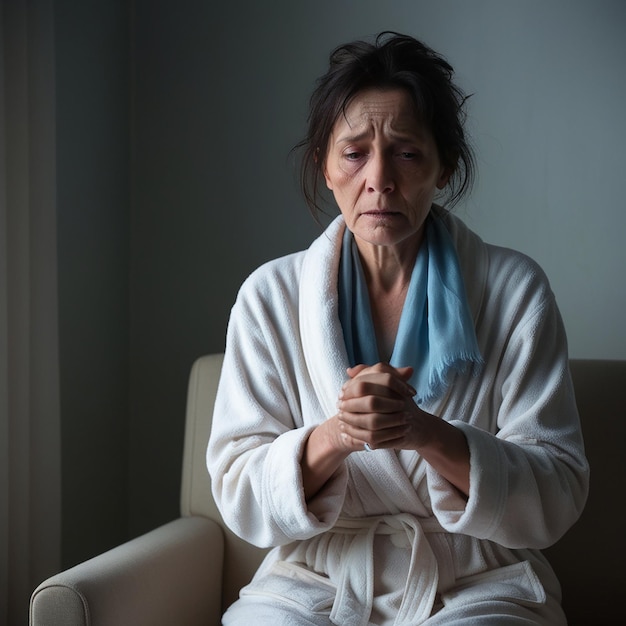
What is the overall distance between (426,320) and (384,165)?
0.27 m

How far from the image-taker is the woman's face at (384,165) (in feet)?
4.62

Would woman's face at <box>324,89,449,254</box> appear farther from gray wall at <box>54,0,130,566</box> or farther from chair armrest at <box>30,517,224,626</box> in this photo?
gray wall at <box>54,0,130,566</box>

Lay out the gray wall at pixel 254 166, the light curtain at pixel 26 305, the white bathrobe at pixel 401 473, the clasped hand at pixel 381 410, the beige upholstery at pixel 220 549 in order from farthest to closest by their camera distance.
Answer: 1. the gray wall at pixel 254 166
2. the light curtain at pixel 26 305
3. the beige upholstery at pixel 220 549
4. the white bathrobe at pixel 401 473
5. the clasped hand at pixel 381 410

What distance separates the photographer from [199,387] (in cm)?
186

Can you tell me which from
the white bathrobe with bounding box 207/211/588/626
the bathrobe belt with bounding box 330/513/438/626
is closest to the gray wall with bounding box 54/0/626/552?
the white bathrobe with bounding box 207/211/588/626

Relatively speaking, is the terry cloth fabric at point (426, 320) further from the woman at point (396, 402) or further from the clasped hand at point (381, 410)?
the clasped hand at point (381, 410)

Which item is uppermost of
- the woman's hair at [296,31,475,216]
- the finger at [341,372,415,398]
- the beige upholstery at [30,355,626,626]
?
the woman's hair at [296,31,475,216]

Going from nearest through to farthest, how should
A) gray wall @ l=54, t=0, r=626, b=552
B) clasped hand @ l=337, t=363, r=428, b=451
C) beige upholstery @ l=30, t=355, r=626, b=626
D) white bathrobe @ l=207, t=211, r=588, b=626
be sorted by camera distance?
clasped hand @ l=337, t=363, r=428, b=451, white bathrobe @ l=207, t=211, r=588, b=626, beige upholstery @ l=30, t=355, r=626, b=626, gray wall @ l=54, t=0, r=626, b=552

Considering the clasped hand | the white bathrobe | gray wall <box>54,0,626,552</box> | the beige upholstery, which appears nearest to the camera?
the clasped hand

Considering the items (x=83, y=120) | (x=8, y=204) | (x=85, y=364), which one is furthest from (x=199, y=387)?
(x=83, y=120)

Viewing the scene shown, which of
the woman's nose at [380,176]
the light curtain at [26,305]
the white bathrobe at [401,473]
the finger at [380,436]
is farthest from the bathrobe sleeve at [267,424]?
the light curtain at [26,305]

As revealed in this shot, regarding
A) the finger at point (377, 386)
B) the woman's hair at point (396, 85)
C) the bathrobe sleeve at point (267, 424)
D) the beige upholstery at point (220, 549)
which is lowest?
the beige upholstery at point (220, 549)

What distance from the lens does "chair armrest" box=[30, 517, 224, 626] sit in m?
1.32

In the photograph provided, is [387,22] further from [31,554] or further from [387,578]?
[31,554]
